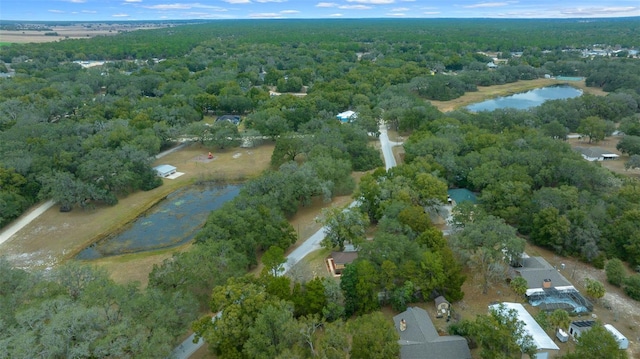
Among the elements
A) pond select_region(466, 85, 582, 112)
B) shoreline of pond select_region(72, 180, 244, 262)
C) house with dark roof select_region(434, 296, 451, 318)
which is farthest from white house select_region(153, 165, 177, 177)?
pond select_region(466, 85, 582, 112)

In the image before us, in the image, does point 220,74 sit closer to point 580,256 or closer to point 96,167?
point 96,167

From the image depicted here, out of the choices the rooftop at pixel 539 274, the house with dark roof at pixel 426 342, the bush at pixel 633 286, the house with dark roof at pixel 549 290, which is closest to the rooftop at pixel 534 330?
the house with dark roof at pixel 549 290

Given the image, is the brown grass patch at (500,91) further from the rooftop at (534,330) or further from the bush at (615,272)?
the rooftop at (534,330)

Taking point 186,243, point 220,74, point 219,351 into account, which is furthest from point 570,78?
point 219,351

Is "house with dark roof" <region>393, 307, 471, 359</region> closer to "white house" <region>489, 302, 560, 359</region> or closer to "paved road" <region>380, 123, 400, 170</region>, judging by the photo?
"white house" <region>489, 302, 560, 359</region>

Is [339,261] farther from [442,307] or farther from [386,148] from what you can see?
[386,148]

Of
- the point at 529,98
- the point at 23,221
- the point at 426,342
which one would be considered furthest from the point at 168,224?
the point at 529,98
